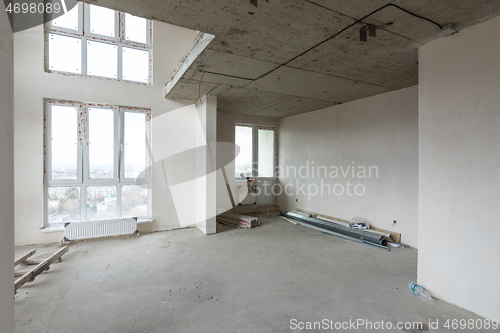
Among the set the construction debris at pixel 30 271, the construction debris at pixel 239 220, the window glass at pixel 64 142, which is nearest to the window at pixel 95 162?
the window glass at pixel 64 142

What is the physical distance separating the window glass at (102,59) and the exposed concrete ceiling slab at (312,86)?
3074 millimetres

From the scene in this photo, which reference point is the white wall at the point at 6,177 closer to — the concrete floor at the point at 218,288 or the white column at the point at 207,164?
the concrete floor at the point at 218,288

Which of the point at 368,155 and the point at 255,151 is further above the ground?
the point at 255,151

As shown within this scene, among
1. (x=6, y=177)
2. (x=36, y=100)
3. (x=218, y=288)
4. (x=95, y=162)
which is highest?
(x=36, y=100)

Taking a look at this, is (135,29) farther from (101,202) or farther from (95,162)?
(101,202)

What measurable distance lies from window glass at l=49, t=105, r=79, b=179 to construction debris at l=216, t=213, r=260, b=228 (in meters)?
3.54

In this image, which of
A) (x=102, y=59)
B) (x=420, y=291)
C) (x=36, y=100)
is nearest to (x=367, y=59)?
(x=420, y=291)

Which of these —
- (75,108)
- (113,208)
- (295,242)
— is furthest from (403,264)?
(75,108)

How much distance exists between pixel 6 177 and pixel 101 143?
4.65 meters

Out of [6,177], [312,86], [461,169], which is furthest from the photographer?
[312,86]

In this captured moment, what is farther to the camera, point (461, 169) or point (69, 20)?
point (69, 20)

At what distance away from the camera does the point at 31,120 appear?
4711 mm

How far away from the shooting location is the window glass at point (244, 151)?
7.62 meters

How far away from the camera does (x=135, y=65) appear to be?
557cm
